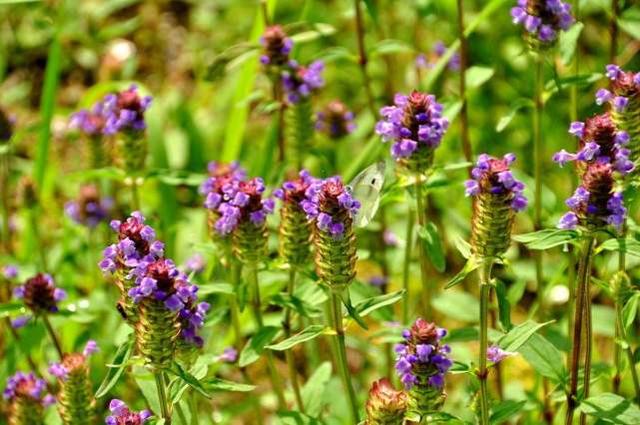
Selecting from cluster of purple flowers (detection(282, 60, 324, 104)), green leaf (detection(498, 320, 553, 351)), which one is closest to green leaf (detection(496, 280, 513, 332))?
green leaf (detection(498, 320, 553, 351))

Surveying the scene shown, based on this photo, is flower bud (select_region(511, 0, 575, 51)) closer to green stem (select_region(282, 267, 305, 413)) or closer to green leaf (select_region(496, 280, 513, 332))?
green leaf (select_region(496, 280, 513, 332))

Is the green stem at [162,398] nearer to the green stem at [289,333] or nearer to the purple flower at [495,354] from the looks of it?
the green stem at [289,333]

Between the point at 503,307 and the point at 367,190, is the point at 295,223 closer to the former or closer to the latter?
the point at 367,190

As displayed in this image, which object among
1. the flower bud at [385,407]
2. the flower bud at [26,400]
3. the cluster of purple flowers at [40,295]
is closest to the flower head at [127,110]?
the cluster of purple flowers at [40,295]

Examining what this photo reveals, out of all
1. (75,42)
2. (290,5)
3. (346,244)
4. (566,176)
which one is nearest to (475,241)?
(346,244)

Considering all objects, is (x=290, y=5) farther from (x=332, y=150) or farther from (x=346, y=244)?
(x=346, y=244)

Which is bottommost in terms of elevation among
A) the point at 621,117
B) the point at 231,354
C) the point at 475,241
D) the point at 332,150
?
the point at 231,354
